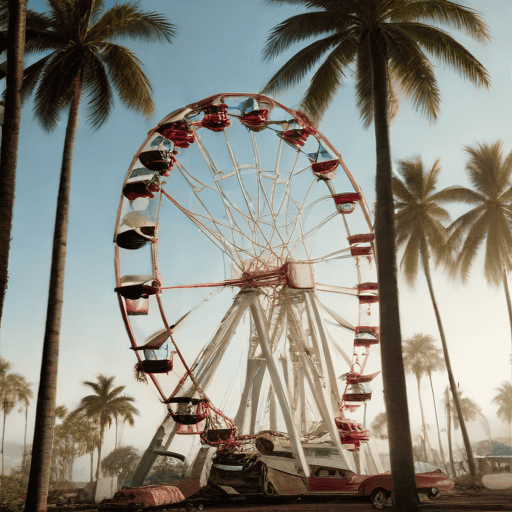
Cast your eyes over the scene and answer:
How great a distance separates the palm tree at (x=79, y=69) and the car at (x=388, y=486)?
29.0 feet

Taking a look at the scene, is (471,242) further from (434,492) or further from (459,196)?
(434,492)

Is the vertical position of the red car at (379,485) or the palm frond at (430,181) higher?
the palm frond at (430,181)

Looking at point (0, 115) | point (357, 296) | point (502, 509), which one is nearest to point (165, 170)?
point (0, 115)

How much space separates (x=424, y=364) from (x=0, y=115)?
169ft

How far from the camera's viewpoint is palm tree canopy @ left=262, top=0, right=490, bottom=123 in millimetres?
13234

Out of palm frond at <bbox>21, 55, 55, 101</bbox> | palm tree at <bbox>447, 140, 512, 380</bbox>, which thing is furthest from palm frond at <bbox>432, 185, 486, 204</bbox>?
palm frond at <bbox>21, 55, 55, 101</bbox>

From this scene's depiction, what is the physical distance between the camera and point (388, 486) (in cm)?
1235

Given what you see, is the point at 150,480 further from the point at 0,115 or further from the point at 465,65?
the point at 465,65

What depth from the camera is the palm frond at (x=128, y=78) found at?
16.8 m

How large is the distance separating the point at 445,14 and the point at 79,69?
34.6 feet

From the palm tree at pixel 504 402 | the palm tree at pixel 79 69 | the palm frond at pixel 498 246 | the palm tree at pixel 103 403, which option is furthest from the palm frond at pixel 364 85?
the palm tree at pixel 504 402

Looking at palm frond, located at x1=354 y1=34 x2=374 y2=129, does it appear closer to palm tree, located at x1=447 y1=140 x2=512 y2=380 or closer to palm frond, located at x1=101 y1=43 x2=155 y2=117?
palm frond, located at x1=101 y1=43 x2=155 y2=117

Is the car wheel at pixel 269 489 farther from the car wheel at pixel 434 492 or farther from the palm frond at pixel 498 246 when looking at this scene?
the palm frond at pixel 498 246

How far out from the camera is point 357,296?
65.1 feet
